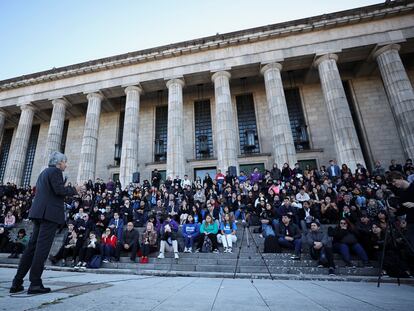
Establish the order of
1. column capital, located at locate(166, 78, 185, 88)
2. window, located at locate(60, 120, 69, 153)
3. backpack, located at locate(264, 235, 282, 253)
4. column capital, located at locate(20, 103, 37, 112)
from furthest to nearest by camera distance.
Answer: window, located at locate(60, 120, 69, 153) < column capital, located at locate(20, 103, 37, 112) < column capital, located at locate(166, 78, 185, 88) < backpack, located at locate(264, 235, 282, 253)

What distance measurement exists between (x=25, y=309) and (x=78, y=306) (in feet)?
1.37

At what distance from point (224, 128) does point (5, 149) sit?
24.3 m

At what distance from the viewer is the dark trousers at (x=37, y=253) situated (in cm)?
322

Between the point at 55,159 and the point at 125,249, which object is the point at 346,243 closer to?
the point at 125,249

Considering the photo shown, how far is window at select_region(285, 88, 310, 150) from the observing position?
1992cm

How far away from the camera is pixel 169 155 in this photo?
1783cm

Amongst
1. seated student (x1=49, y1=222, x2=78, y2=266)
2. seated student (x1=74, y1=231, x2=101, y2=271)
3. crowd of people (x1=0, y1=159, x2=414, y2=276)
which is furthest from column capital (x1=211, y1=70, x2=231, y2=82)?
seated student (x1=74, y1=231, x2=101, y2=271)

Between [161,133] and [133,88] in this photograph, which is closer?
[133,88]

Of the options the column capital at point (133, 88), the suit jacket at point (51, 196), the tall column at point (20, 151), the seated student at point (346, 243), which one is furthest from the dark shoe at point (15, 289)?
the tall column at point (20, 151)

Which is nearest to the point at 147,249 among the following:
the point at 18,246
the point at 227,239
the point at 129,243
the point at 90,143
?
the point at 129,243

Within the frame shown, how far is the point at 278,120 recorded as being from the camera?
1714 cm

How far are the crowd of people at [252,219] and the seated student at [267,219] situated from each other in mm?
38

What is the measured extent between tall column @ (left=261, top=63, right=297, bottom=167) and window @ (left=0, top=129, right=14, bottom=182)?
88.2 ft

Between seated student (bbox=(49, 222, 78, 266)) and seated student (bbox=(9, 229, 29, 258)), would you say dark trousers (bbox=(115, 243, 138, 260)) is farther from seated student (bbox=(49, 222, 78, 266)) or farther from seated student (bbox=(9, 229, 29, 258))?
seated student (bbox=(9, 229, 29, 258))
